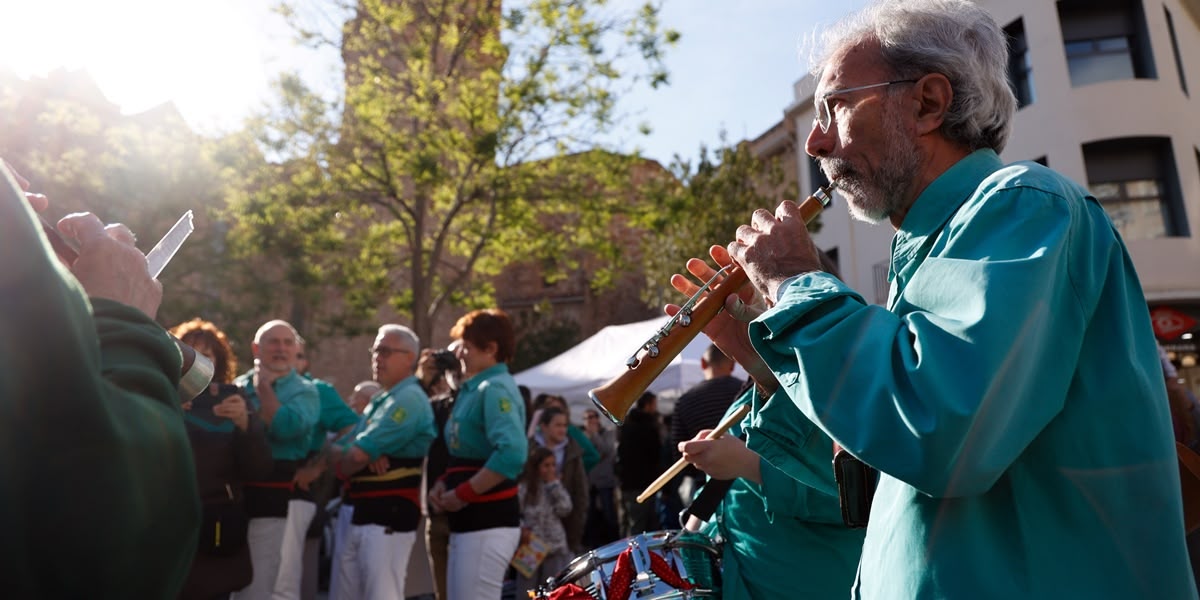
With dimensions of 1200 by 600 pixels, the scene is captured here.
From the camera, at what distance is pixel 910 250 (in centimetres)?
163

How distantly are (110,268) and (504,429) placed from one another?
151 inches

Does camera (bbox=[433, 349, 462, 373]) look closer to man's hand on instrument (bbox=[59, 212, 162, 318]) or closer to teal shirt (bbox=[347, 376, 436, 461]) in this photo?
teal shirt (bbox=[347, 376, 436, 461])

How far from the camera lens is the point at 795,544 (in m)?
2.58

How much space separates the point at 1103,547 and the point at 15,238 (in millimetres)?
1461

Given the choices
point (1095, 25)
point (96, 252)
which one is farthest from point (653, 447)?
point (1095, 25)

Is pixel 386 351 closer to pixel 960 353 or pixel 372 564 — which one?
pixel 372 564

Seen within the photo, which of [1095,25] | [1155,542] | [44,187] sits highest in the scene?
[44,187]

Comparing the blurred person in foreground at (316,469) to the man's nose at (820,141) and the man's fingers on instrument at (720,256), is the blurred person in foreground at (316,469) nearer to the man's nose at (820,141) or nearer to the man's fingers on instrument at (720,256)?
the man's fingers on instrument at (720,256)

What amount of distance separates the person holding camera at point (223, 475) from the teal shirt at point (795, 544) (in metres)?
2.64

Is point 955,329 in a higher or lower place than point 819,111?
lower

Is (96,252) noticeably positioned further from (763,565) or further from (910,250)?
(763,565)

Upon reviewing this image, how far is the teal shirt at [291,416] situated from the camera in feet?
18.6

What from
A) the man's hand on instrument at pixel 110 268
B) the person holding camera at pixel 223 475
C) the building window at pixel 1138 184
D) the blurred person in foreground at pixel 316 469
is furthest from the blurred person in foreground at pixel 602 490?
the building window at pixel 1138 184

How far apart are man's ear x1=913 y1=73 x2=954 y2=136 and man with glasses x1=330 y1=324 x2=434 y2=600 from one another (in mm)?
4475
